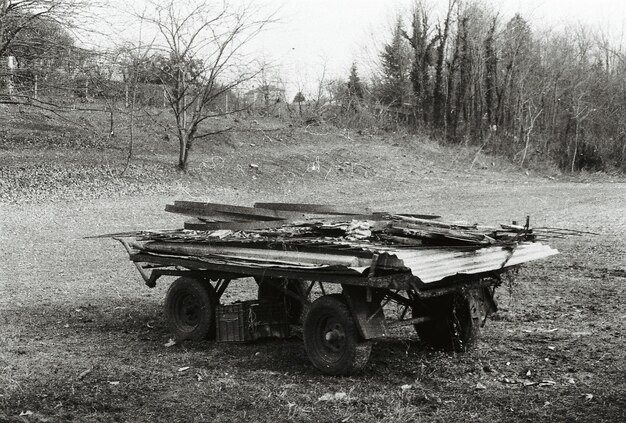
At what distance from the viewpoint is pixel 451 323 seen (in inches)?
302

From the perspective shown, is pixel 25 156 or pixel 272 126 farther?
pixel 272 126

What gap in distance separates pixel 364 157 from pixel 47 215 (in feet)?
53.0

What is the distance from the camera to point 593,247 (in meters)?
14.7

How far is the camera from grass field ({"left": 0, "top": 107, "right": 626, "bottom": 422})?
233 inches

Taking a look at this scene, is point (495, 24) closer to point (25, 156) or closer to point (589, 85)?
point (589, 85)

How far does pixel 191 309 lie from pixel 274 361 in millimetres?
1683

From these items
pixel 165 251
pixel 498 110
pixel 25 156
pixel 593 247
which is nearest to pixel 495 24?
pixel 498 110

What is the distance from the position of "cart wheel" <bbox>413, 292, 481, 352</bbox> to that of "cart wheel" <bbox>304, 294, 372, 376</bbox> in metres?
1.26

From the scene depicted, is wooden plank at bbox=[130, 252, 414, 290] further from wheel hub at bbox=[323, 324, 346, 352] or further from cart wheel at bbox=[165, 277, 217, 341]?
wheel hub at bbox=[323, 324, 346, 352]

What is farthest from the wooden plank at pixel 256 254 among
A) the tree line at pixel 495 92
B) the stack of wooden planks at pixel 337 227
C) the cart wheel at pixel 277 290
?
the tree line at pixel 495 92

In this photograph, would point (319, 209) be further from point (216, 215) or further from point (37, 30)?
point (37, 30)

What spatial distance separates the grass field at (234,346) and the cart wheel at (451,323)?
0.18 meters

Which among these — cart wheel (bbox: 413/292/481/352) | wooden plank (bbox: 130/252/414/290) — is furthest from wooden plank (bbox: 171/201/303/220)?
cart wheel (bbox: 413/292/481/352)

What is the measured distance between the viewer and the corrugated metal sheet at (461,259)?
6.19 meters
